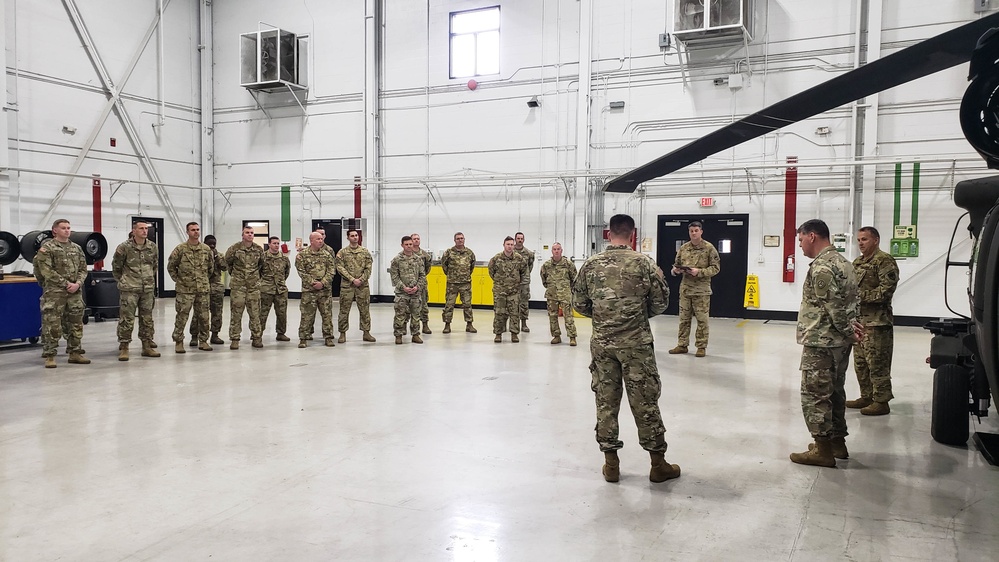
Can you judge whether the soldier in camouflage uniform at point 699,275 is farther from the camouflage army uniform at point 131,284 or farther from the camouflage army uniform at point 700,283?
the camouflage army uniform at point 131,284

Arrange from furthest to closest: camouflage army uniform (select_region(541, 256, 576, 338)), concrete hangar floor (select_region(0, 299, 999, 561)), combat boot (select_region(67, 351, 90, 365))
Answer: camouflage army uniform (select_region(541, 256, 576, 338)) < combat boot (select_region(67, 351, 90, 365)) < concrete hangar floor (select_region(0, 299, 999, 561))

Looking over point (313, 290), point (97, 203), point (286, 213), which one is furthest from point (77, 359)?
point (286, 213)

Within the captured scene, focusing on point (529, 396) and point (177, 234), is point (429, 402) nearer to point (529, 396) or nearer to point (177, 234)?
point (529, 396)

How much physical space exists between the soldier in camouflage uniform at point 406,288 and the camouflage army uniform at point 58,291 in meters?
3.87

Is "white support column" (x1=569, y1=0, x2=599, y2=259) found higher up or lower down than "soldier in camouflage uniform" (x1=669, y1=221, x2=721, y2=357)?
higher up

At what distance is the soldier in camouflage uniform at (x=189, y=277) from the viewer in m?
8.30

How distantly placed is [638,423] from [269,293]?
21.8 feet

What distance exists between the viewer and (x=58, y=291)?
289 inches

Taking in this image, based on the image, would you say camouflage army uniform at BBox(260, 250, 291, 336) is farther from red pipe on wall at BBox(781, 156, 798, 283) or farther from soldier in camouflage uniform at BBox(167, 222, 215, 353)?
red pipe on wall at BBox(781, 156, 798, 283)

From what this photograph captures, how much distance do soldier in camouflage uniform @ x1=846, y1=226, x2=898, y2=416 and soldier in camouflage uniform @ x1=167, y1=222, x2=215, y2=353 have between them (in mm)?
7526

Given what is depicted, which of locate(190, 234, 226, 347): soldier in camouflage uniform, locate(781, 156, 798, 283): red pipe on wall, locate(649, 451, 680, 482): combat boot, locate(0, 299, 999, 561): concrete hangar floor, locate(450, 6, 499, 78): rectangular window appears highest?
locate(450, 6, 499, 78): rectangular window

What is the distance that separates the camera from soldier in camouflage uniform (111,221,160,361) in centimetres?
779

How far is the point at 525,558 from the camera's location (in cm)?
285

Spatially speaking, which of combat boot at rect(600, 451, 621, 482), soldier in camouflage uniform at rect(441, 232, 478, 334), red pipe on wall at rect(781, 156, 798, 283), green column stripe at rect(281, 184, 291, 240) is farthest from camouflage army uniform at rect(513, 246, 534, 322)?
green column stripe at rect(281, 184, 291, 240)
